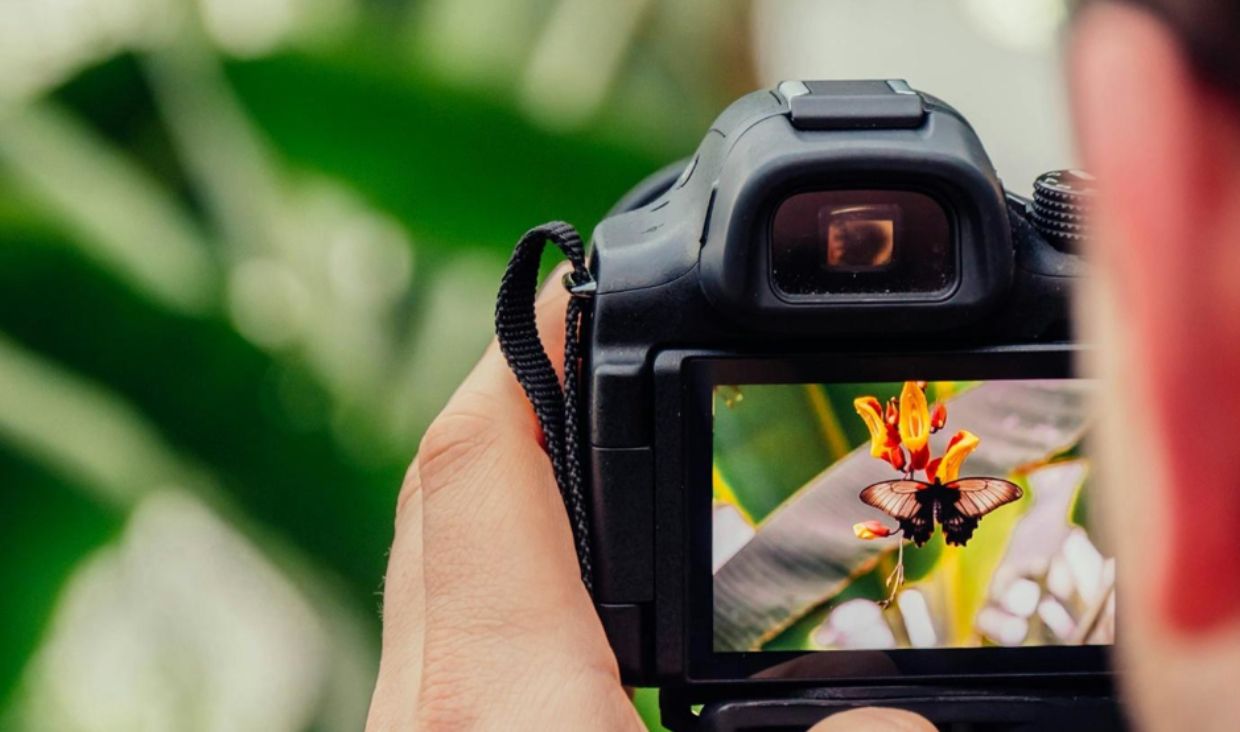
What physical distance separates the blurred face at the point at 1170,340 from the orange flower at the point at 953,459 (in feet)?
1.21

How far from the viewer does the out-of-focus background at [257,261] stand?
51.6 inches

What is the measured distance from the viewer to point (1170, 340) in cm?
27

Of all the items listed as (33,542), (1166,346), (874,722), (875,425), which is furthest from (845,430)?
(33,542)

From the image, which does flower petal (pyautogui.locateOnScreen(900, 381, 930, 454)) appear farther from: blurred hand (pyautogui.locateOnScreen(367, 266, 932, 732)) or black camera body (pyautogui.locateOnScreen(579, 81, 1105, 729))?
blurred hand (pyautogui.locateOnScreen(367, 266, 932, 732))

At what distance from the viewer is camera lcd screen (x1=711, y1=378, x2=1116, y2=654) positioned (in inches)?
25.8

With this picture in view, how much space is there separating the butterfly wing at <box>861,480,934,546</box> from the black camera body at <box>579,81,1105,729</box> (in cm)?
5

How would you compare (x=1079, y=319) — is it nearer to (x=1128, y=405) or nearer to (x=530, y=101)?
(x=1128, y=405)

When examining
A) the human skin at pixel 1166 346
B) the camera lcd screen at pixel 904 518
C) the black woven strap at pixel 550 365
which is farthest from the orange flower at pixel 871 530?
the human skin at pixel 1166 346

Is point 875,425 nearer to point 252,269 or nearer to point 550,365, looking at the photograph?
point 550,365

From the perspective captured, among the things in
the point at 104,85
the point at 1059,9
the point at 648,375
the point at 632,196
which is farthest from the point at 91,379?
the point at 1059,9

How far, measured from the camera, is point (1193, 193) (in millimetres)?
266

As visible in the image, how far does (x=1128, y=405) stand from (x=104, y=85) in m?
1.21

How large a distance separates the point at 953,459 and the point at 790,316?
0.10 metres

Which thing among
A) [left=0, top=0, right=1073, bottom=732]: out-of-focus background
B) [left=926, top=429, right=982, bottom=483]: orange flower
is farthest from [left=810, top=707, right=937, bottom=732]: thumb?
[left=0, top=0, right=1073, bottom=732]: out-of-focus background
